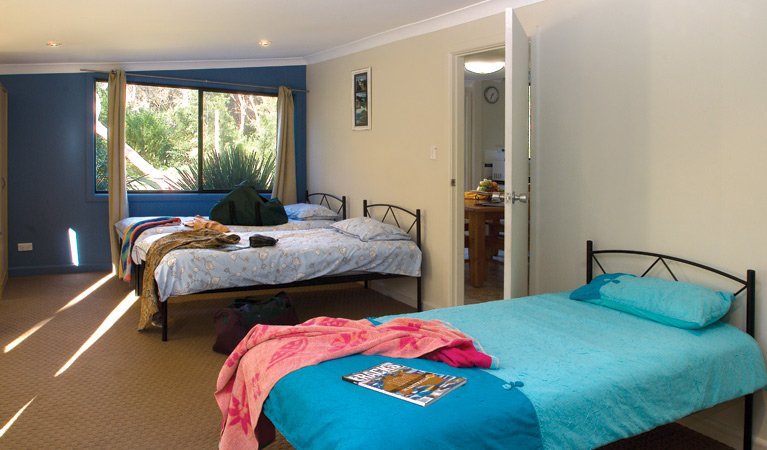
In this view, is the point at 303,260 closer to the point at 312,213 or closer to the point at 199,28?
the point at 312,213

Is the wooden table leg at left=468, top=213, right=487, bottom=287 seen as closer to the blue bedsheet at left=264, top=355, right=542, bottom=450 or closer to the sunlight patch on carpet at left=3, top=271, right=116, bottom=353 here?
the sunlight patch on carpet at left=3, top=271, right=116, bottom=353

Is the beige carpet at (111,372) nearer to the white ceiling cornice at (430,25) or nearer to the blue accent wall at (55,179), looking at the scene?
the blue accent wall at (55,179)

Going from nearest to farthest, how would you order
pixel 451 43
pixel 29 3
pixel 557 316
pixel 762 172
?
pixel 762 172 → pixel 557 316 → pixel 29 3 → pixel 451 43

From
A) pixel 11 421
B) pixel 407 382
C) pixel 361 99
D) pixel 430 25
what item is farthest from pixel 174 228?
pixel 407 382

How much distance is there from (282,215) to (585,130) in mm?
3084

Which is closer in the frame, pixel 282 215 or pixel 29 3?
pixel 29 3

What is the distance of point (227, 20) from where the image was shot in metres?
4.30

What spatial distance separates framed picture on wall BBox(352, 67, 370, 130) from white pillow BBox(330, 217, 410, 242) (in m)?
1.04

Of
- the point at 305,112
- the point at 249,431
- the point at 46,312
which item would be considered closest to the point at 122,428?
the point at 249,431

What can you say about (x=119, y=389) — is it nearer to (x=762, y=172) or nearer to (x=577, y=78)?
(x=577, y=78)

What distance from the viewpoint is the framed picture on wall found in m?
5.22

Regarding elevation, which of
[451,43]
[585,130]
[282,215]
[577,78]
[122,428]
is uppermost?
[451,43]

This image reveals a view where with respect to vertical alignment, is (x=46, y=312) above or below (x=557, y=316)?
below

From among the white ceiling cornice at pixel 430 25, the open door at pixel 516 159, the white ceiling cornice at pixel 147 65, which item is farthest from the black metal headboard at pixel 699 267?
the white ceiling cornice at pixel 147 65
